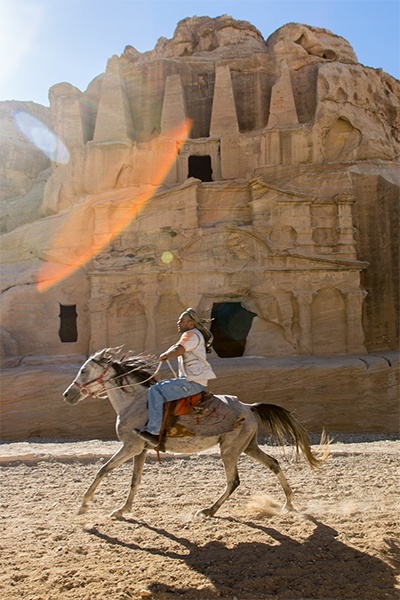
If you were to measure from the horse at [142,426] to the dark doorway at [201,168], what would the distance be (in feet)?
60.7

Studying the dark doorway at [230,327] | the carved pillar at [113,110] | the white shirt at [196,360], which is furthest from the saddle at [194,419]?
the carved pillar at [113,110]

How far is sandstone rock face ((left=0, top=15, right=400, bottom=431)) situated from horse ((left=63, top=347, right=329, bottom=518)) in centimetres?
1009

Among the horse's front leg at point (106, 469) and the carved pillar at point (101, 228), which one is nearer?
the horse's front leg at point (106, 469)

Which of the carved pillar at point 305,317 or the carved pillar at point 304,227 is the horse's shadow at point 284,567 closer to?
the carved pillar at point 305,317

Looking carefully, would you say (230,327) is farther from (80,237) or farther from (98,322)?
(80,237)

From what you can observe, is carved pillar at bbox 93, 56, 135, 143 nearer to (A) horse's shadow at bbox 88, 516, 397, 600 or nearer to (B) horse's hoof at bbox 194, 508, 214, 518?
(B) horse's hoof at bbox 194, 508, 214, 518

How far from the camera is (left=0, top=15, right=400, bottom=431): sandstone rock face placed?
18.8 metres

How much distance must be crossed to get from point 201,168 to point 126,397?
19439 millimetres

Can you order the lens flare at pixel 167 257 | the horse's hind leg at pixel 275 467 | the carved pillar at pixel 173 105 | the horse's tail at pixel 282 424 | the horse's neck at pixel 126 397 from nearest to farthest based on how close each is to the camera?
the horse's hind leg at pixel 275 467
the horse's neck at pixel 126 397
the horse's tail at pixel 282 424
the lens flare at pixel 167 257
the carved pillar at pixel 173 105

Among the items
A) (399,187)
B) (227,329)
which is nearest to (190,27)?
(399,187)

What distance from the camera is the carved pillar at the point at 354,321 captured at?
18500mm

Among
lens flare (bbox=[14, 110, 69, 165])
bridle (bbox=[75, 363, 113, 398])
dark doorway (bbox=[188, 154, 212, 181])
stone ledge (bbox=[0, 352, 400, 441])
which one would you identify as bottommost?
stone ledge (bbox=[0, 352, 400, 441])

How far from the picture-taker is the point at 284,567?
4.64 meters

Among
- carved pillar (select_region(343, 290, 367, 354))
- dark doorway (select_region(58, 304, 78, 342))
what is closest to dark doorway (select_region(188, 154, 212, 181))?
dark doorway (select_region(58, 304, 78, 342))
